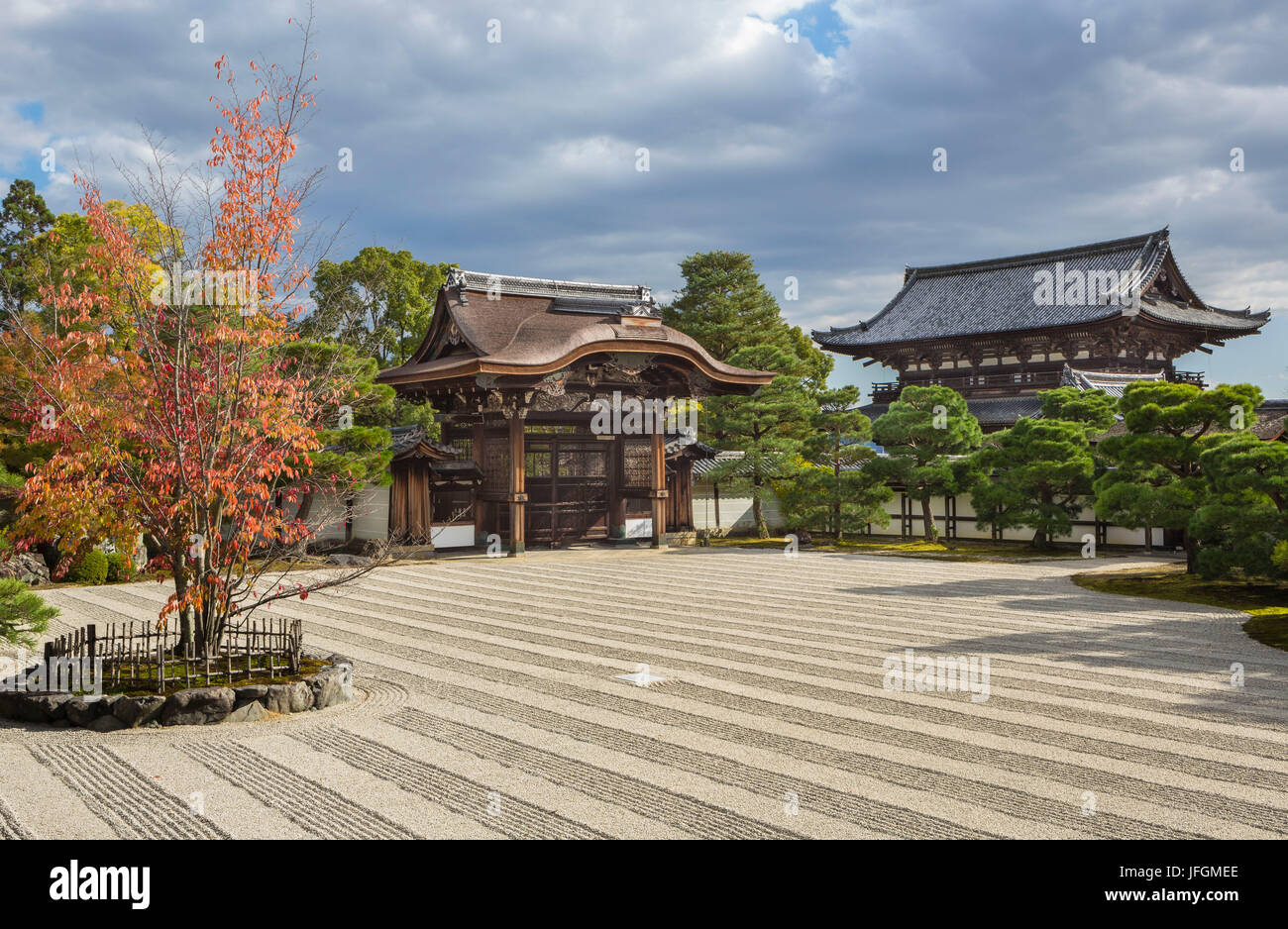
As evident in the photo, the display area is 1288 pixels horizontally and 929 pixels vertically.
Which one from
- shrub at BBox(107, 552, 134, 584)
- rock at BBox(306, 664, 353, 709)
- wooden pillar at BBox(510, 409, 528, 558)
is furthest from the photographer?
wooden pillar at BBox(510, 409, 528, 558)

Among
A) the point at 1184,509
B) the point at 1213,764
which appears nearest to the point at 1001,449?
the point at 1184,509

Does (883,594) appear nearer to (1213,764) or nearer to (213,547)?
(1213,764)

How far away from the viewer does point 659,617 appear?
13906mm

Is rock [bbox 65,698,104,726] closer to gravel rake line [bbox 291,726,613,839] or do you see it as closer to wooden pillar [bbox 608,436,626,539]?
gravel rake line [bbox 291,726,613,839]

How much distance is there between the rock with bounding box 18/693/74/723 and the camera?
8023mm

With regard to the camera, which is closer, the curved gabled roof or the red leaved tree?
the red leaved tree

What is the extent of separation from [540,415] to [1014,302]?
21.2 m

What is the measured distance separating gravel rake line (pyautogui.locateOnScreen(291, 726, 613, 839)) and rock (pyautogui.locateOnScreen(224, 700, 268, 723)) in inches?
26.0

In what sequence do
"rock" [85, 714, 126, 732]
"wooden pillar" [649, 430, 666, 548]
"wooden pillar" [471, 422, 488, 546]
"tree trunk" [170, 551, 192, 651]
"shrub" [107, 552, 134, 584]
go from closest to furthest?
1. "rock" [85, 714, 126, 732]
2. "tree trunk" [170, 551, 192, 651]
3. "shrub" [107, 552, 134, 584]
4. "wooden pillar" [471, 422, 488, 546]
5. "wooden pillar" [649, 430, 666, 548]

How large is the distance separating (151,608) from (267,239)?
8.50m

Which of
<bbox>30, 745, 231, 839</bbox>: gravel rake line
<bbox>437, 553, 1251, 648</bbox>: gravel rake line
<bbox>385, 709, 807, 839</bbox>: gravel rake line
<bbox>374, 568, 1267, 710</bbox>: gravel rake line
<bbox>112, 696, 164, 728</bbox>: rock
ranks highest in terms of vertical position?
<bbox>112, 696, 164, 728</bbox>: rock

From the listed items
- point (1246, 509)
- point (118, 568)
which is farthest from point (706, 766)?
point (118, 568)

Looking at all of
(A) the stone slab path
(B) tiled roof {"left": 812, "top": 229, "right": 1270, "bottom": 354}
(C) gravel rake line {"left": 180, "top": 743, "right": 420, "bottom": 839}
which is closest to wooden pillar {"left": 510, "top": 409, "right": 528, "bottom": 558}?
(A) the stone slab path
